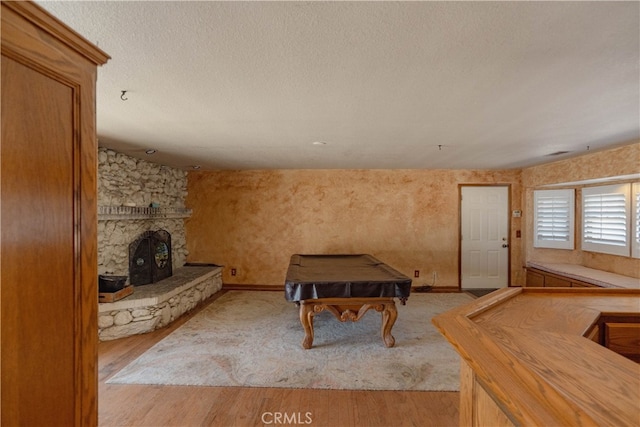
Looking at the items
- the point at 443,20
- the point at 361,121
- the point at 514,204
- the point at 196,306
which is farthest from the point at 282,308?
the point at 514,204

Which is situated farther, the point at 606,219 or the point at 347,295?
the point at 606,219

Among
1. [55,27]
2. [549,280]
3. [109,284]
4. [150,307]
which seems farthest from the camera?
[549,280]

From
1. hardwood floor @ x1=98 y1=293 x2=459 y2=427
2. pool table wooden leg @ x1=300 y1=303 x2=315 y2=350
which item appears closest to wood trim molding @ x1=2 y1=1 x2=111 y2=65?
hardwood floor @ x1=98 y1=293 x2=459 y2=427

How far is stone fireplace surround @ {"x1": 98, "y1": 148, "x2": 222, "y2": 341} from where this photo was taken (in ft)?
11.3

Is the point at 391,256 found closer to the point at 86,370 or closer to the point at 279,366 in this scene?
the point at 279,366

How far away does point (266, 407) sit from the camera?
2.17 metres

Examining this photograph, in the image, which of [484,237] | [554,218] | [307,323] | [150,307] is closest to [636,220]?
[554,218]

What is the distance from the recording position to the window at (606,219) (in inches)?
156

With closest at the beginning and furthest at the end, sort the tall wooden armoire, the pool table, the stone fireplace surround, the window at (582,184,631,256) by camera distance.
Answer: the tall wooden armoire → the pool table → the stone fireplace surround → the window at (582,184,631,256)

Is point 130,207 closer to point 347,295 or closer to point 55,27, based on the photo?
point 347,295

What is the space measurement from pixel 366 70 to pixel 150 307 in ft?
11.5

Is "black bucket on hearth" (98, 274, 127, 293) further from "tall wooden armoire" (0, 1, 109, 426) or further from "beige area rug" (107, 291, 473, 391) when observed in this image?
"tall wooden armoire" (0, 1, 109, 426)

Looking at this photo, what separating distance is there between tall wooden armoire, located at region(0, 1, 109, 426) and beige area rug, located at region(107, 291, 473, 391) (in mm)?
1839

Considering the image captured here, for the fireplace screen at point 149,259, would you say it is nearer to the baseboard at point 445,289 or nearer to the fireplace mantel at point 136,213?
the fireplace mantel at point 136,213
